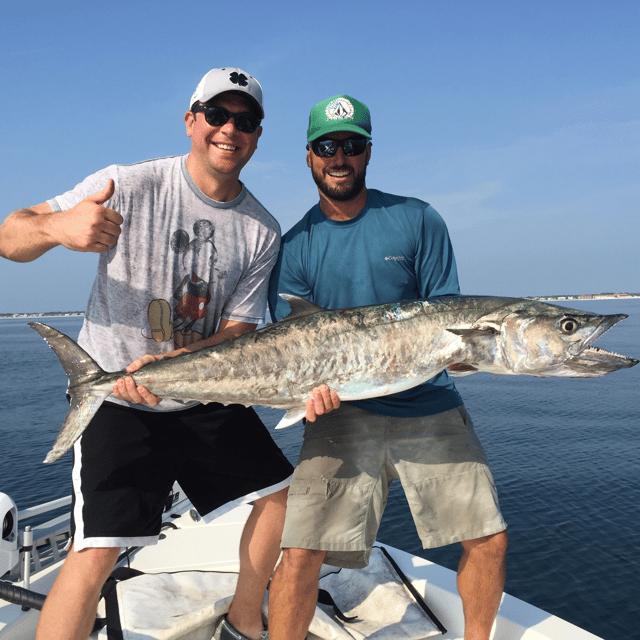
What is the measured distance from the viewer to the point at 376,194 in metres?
3.88

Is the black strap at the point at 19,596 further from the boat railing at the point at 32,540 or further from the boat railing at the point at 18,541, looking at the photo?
the boat railing at the point at 32,540

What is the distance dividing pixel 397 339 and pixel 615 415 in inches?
691

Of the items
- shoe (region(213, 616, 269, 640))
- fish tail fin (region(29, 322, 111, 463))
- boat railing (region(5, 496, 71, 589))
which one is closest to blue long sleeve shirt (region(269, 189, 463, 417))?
fish tail fin (region(29, 322, 111, 463))

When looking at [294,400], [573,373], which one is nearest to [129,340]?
[294,400]

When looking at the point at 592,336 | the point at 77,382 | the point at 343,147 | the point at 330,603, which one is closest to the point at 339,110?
the point at 343,147

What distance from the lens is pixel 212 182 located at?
11.1 feet

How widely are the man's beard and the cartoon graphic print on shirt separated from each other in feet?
2.84

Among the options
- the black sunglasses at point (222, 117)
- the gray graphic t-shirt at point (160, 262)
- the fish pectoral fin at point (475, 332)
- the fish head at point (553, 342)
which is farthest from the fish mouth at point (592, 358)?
the black sunglasses at point (222, 117)

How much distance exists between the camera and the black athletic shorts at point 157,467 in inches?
116

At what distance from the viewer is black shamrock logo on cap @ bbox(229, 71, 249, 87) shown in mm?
3350

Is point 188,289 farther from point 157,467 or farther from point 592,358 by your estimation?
point 592,358

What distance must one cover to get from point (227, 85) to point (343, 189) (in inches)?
39.8

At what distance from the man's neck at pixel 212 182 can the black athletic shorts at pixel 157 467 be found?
1.39 metres

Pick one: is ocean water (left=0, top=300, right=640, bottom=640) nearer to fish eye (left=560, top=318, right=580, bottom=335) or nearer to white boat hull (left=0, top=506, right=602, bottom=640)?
white boat hull (left=0, top=506, right=602, bottom=640)
